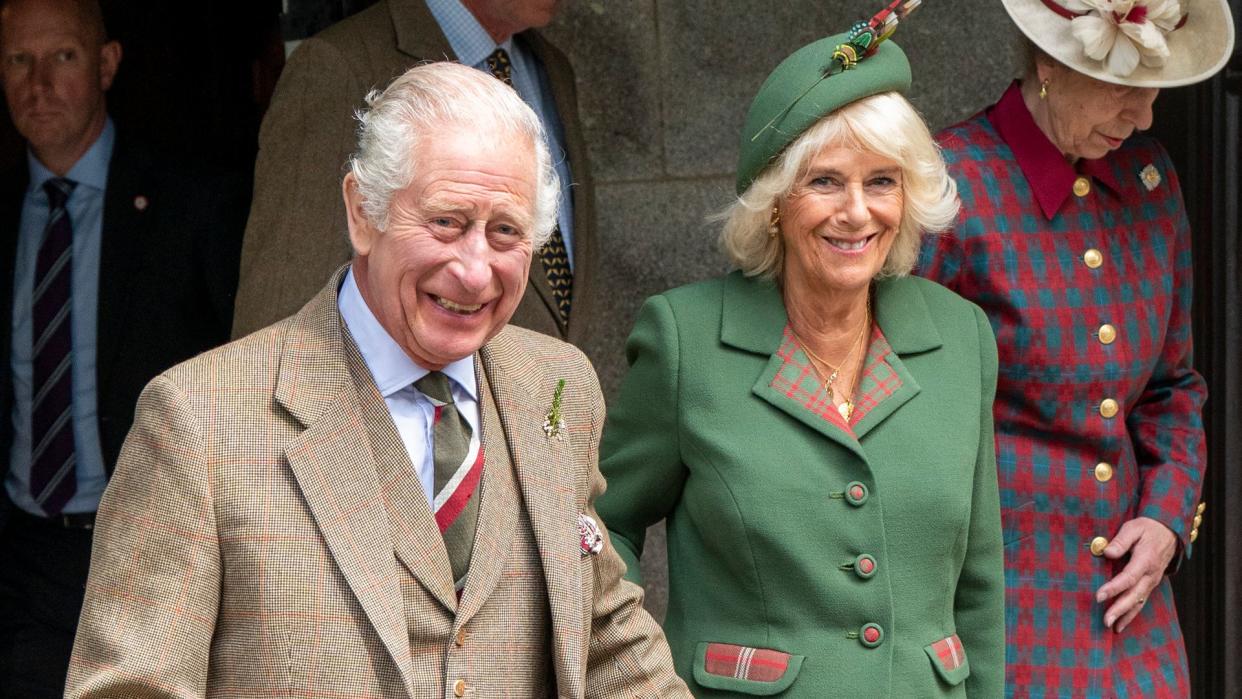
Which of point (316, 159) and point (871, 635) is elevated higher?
point (316, 159)

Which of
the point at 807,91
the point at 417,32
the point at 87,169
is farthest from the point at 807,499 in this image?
the point at 87,169

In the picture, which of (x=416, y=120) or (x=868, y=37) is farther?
(x=868, y=37)

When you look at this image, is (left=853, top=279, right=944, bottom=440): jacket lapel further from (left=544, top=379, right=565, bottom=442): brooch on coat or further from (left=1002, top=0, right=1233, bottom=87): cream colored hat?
(left=544, top=379, right=565, bottom=442): brooch on coat

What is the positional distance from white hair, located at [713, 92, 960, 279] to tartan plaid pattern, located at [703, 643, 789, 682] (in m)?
0.72

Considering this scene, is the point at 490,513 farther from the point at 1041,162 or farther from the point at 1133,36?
the point at 1133,36

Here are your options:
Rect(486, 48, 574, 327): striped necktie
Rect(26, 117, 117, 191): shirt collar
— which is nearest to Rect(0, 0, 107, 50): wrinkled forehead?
Rect(26, 117, 117, 191): shirt collar

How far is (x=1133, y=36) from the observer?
3617mm

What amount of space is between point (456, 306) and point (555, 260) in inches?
65.1

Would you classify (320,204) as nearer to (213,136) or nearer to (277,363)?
(277,363)

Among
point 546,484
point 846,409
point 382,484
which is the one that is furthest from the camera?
point 846,409

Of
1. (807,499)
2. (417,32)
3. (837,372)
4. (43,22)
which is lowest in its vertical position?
(807,499)

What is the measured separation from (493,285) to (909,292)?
4.05 ft

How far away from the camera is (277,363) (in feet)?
8.27

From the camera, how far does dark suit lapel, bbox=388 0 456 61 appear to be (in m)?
3.99
